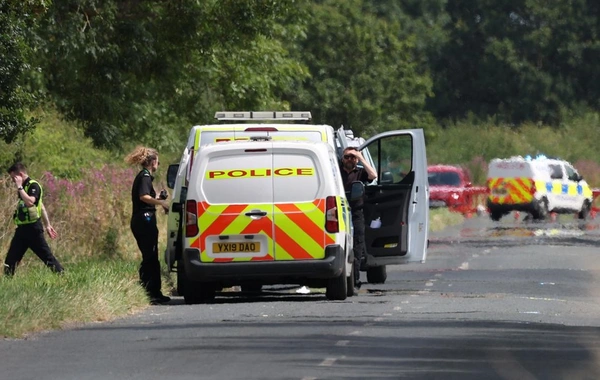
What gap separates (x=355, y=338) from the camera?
14.5m

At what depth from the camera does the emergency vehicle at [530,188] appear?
4612cm

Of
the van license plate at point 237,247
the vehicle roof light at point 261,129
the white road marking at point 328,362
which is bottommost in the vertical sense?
the white road marking at point 328,362

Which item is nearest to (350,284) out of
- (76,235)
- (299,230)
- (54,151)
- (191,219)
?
(299,230)

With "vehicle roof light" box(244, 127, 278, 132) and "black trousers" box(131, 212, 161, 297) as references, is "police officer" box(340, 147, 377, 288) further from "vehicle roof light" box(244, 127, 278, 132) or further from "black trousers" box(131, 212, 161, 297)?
"black trousers" box(131, 212, 161, 297)

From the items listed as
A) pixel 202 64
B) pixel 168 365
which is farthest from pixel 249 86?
pixel 168 365

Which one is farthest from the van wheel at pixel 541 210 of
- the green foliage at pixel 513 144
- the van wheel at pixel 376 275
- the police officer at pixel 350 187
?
the police officer at pixel 350 187

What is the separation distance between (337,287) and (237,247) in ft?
4.12

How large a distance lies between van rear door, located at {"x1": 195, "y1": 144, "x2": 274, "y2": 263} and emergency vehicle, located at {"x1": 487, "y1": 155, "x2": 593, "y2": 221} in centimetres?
2780

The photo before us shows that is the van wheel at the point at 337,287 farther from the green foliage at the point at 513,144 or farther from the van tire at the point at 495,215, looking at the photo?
the green foliage at the point at 513,144

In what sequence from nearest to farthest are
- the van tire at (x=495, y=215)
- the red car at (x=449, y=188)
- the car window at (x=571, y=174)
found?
the van tire at (x=495, y=215) → the car window at (x=571, y=174) → the red car at (x=449, y=188)

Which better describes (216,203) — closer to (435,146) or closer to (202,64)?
(202,64)

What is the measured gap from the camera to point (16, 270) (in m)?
21.7

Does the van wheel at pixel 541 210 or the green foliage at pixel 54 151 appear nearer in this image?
the green foliage at pixel 54 151

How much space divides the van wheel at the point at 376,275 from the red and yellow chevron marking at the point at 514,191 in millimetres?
23202
